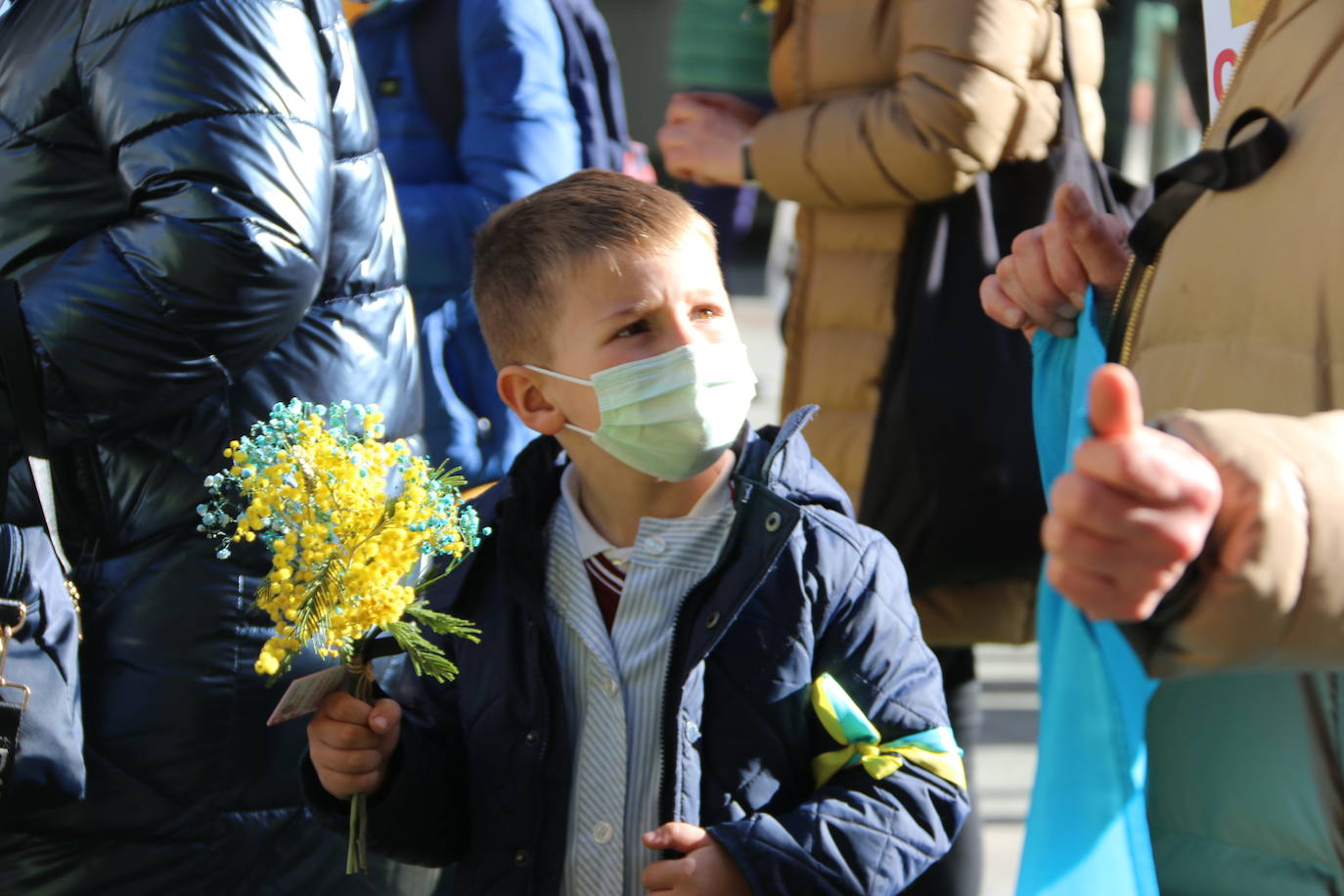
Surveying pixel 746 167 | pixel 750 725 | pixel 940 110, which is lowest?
pixel 750 725

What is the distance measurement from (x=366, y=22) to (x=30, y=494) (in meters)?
1.53

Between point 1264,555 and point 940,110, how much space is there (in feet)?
5.69

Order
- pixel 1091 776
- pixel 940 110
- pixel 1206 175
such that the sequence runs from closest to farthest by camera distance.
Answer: pixel 1091 776 → pixel 1206 175 → pixel 940 110

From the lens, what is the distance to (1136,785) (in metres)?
1.12

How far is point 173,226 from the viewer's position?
1839 millimetres

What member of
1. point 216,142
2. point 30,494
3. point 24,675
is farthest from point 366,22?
point 24,675

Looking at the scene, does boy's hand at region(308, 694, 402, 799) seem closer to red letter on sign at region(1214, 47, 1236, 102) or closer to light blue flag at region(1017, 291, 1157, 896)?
light blue flag at region(1017, 291, 1157, 896)

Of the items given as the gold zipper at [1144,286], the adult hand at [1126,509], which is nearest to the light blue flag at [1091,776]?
the adult hand at [1126,509]

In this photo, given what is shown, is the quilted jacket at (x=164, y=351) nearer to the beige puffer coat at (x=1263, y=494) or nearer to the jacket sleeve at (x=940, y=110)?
the jacket sleeve at (x=940, y=110)

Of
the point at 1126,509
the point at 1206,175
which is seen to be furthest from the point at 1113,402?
the point at 1206,175

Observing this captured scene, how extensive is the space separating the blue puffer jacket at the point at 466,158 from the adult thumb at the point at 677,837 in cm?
134

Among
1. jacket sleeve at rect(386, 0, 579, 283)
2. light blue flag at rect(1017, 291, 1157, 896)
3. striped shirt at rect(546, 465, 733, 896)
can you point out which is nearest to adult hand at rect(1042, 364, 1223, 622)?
light blue flag at rect(1017, 291, 1157, 896)

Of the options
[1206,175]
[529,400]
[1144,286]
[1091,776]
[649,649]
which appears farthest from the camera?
[529,400]

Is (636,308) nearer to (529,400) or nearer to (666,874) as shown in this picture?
(529,400)
